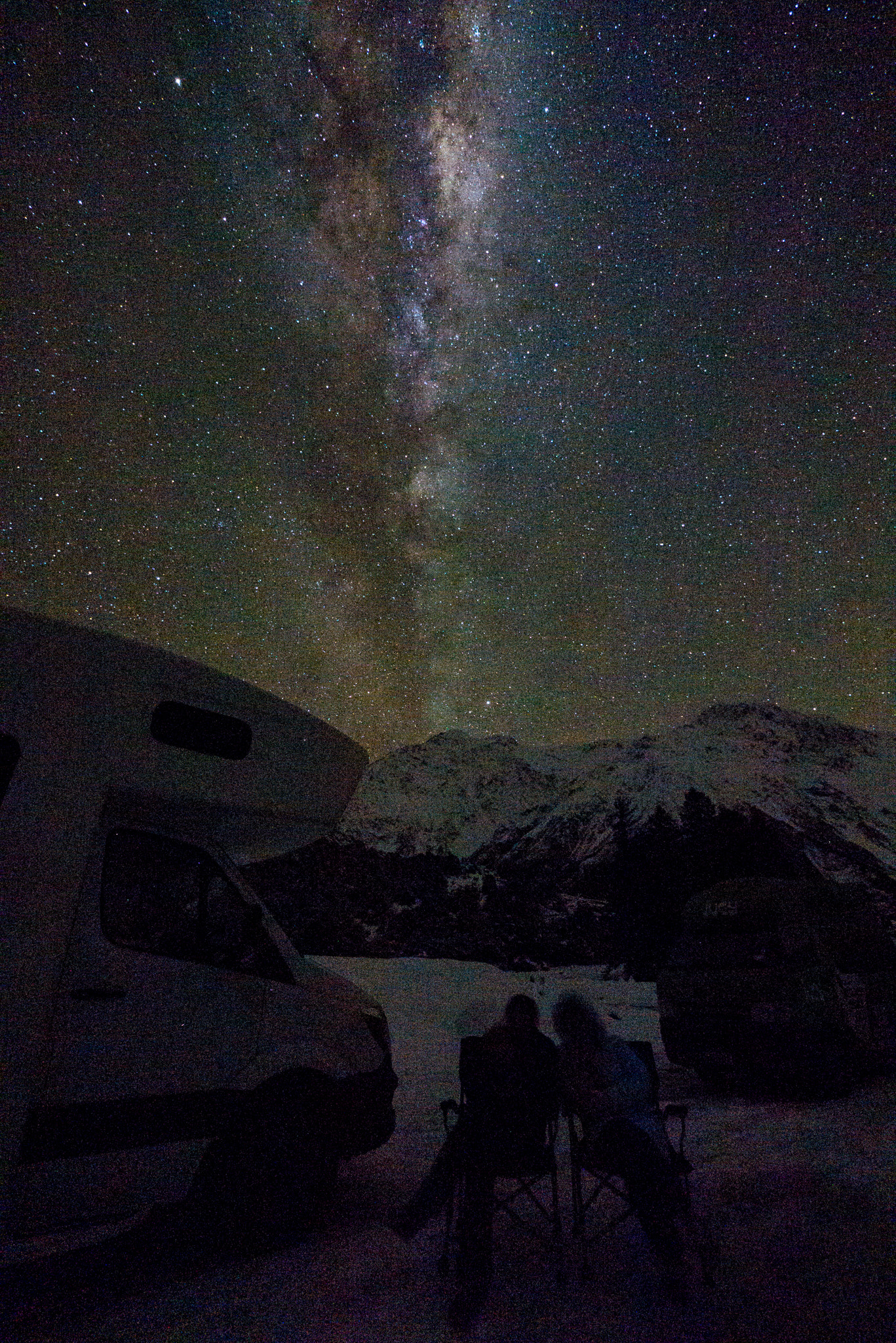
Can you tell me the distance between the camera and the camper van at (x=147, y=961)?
3199 mm

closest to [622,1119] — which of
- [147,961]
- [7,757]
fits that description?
[147,961]

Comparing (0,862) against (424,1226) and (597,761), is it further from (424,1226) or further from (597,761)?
(597,761)

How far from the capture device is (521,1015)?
423cm

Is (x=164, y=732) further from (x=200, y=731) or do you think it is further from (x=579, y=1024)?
(x=579, y=1024)

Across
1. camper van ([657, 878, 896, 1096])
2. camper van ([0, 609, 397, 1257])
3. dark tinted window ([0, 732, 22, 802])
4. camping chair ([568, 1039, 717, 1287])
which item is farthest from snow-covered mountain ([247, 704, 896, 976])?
dark tinted window ([0, 732, 22, 802])

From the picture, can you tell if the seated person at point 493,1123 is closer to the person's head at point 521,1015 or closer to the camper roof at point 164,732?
the person's head at point 521,1015

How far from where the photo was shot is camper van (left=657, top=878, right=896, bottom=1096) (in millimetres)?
7020

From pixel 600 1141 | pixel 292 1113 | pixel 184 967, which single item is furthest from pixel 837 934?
pixel 184 967

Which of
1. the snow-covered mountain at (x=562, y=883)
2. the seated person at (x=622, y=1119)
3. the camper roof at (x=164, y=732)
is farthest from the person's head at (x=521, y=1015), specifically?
the snow-covered mountain at (x=562, y=883)

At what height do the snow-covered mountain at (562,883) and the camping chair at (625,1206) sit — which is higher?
the snow-covered mountain at (562,883)

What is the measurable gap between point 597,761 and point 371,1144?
181630 millimetres

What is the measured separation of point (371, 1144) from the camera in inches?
175

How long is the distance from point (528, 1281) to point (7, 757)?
3.40m

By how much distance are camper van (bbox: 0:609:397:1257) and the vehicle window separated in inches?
0.4
